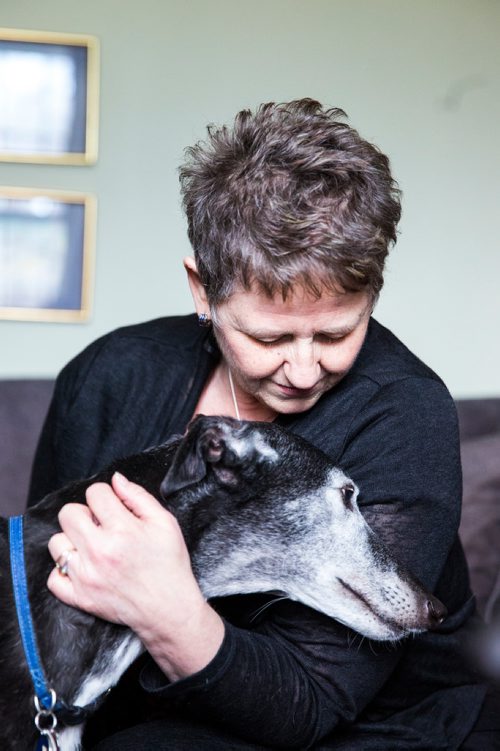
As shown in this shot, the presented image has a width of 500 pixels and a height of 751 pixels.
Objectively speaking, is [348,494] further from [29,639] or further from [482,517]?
[482,517]

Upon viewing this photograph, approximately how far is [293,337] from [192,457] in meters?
0.25

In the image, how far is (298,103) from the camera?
167cm

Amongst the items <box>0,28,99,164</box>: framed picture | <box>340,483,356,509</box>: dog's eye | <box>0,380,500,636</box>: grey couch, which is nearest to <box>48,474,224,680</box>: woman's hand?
<box>340,483,356,509</box>: dog's eye

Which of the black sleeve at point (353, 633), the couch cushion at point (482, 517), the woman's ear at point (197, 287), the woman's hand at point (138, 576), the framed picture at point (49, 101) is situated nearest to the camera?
the woman's hand at point (138, 576)

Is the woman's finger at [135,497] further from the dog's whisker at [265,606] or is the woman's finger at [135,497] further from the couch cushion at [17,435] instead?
the couch cushion at [17,435]

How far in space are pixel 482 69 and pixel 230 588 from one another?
6.57ft

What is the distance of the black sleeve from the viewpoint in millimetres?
1504

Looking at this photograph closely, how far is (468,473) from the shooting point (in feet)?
8.21

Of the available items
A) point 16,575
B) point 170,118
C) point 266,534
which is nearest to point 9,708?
point 16,575

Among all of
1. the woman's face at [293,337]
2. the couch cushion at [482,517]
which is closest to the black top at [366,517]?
the woman's face at [293,337]

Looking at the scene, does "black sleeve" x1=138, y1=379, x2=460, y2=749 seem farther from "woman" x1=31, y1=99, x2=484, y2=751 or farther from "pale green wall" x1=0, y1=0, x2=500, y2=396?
"pale green wall" x1=0, y1=0, x2=500, y2=396

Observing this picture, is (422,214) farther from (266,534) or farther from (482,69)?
(266,534)

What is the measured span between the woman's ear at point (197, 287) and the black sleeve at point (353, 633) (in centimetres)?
31

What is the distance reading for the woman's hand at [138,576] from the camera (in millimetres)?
1369
